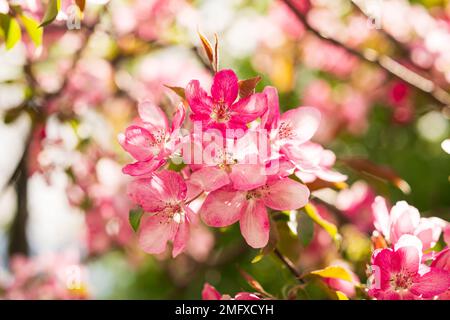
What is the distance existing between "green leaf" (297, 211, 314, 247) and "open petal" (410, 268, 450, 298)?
251 mm

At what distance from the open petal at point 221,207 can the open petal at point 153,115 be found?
0.16 m

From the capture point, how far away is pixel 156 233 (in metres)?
1.19

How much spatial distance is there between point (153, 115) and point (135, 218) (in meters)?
0.19

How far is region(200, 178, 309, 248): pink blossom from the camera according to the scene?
112 centimetres

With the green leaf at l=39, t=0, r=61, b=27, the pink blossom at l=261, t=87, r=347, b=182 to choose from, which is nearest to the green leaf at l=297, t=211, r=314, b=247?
the pink blossom at l=261, t=87, r=347, b=182

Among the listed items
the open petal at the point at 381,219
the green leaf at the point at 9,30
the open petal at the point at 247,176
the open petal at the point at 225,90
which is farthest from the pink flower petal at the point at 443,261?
the green leaf at the point at 9,30

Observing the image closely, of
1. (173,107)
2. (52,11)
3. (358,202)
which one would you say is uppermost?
(52,11)

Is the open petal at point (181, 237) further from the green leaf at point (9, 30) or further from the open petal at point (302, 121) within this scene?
the green leaf at point (9, 30)

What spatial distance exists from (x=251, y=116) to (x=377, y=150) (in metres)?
2.07

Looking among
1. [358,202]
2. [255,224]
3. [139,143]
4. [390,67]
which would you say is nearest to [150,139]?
[139,143]

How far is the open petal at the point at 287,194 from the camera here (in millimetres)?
1133

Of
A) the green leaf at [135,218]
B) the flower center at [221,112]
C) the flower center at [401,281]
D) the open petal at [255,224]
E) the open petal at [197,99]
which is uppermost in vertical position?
the open petal at [197,99]

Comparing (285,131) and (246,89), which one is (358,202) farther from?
(246,89)
